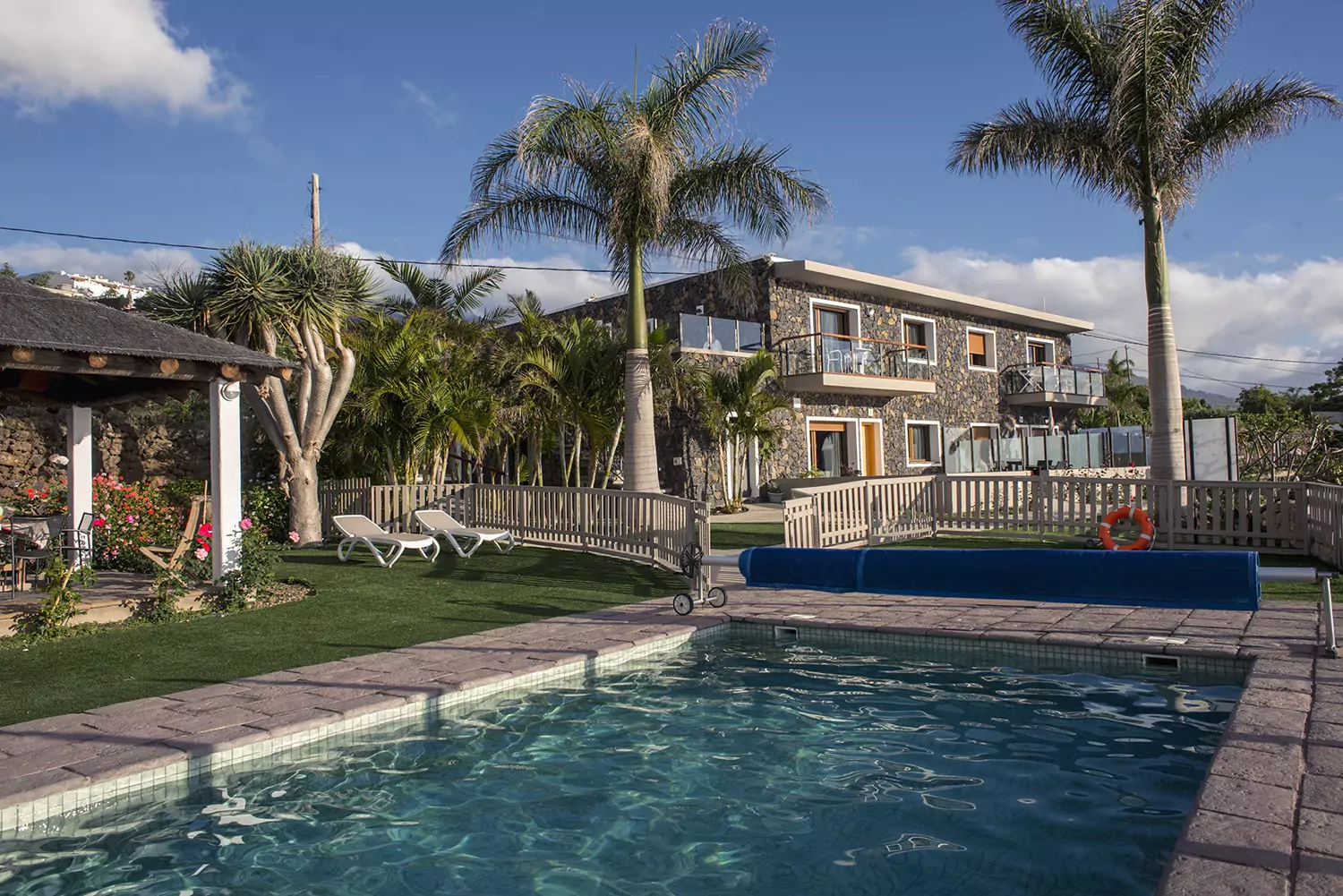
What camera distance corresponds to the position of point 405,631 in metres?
7.78

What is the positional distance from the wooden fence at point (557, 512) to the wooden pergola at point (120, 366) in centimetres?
461

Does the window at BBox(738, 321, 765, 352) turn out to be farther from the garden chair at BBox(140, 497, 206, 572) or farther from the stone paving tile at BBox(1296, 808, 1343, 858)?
the stone paving tile at BBox(1296, 808, 1343, 858)

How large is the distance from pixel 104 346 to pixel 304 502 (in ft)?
23.8

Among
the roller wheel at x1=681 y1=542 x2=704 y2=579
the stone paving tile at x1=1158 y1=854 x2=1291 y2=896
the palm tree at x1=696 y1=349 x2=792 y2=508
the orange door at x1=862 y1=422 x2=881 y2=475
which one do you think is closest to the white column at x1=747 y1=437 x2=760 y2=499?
the palm tree at x1=696 y1=349 x2=792 y2=508

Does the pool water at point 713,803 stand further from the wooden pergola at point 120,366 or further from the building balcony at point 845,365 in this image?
the building balcony at point 845,365

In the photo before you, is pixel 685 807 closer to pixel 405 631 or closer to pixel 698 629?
pixel 698 629

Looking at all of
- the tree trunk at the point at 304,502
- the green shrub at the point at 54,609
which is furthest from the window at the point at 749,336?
the green shrub at the point at 54,609

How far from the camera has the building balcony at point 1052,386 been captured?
97.3ft

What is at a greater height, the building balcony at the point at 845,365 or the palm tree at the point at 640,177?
the palm tree at the point at 640,177

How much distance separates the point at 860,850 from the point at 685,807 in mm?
950

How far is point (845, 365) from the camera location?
23.5 metres

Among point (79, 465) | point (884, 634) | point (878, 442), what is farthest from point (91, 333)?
point (878, 442)

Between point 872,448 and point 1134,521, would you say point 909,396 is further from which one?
point 1134,521

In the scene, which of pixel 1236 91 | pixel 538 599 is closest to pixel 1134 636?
pixel 538 599
